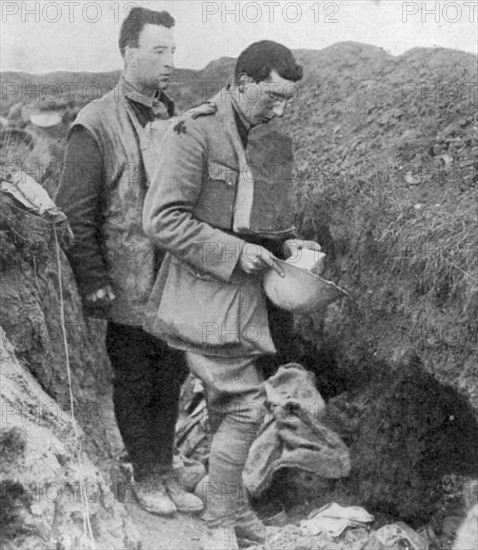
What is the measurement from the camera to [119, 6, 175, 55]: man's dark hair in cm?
423

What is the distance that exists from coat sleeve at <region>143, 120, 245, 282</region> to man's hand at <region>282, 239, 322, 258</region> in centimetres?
30

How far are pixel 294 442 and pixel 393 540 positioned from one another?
77 centimetres

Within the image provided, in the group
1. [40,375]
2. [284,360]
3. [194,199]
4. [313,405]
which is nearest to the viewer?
[194,199]

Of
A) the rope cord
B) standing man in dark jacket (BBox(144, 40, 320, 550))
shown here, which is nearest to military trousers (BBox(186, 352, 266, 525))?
standing man in dark jacket (BBox(144, 40, 320, 550))

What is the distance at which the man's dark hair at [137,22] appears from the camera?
167 inches

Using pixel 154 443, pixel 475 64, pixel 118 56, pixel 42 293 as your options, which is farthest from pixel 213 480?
pixel 475 64

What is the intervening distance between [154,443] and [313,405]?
2.72 ft

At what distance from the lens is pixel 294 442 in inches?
181

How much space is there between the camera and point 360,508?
4.43 metres

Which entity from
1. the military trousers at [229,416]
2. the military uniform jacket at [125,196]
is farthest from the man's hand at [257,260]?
the military uniform jacket at [125,196]

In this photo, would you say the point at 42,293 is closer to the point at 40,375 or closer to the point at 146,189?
the point at 40,375

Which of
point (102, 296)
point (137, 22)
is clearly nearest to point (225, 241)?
point (102, 296)

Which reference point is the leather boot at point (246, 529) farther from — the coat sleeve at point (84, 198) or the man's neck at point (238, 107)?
the man's neck at point (238, 107)

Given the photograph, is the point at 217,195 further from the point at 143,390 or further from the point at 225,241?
the point at 143,390
